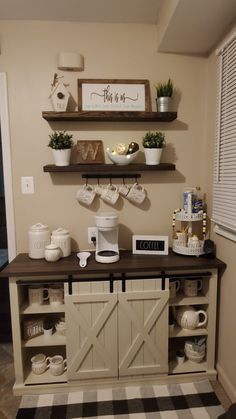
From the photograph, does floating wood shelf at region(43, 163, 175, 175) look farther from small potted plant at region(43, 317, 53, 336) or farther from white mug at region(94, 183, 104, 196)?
small potted plant at region(43, 317, 53, 336)

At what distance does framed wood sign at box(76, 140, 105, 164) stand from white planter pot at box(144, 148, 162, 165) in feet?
1.08

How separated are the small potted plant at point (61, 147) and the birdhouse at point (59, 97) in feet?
0.55

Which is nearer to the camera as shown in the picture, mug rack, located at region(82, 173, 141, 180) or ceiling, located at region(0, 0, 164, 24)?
ceiling, located at region(0, 0, 164, 24)

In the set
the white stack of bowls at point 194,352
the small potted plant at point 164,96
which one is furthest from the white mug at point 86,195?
the white stack of bowls at point 194,352

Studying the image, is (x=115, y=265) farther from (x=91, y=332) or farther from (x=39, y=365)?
(x=39, y=365)

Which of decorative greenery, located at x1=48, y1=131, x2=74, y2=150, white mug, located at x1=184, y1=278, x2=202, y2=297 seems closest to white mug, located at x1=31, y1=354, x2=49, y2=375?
white mug, located at x1=184, y1=278, x2=202, y2=297

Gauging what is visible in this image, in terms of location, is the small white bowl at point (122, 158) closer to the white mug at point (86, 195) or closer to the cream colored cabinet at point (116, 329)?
the white mug at point (86, 195)

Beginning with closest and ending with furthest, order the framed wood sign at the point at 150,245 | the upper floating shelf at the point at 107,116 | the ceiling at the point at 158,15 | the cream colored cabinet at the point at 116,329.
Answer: the ceiling at the point at 158,15 < the cream colored cabinet at the point at 116,329 < the upper floating shelf at the point at 107,116 < the framed wood sign at the point at 150,245

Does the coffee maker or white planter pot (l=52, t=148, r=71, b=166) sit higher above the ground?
white planter pot (l=52, t=148, r=71, b=166)

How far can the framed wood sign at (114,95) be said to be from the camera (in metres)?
1.97

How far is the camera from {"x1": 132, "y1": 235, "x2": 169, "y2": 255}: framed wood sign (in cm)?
196

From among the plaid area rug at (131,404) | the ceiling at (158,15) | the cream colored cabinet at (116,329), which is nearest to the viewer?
the ceiling at (158,15)

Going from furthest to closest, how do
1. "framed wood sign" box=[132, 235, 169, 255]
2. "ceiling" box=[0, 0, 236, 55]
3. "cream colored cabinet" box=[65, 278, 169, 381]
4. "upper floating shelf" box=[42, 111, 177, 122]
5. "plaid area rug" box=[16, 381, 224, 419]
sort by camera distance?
"framed wood sign" box=[132, 235, 169, 255], "upper floating shelf" box=[42, 111, 177, 122], "cream colored cabinet" box=[65, 278, 169, 381], "plaid area rug" box=[16, 381, 224, 419], "ceiling" box=[0, 0, 236, 55]

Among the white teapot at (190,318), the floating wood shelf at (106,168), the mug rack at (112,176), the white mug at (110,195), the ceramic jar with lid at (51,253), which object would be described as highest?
the floating wood shelf at (106,168)
